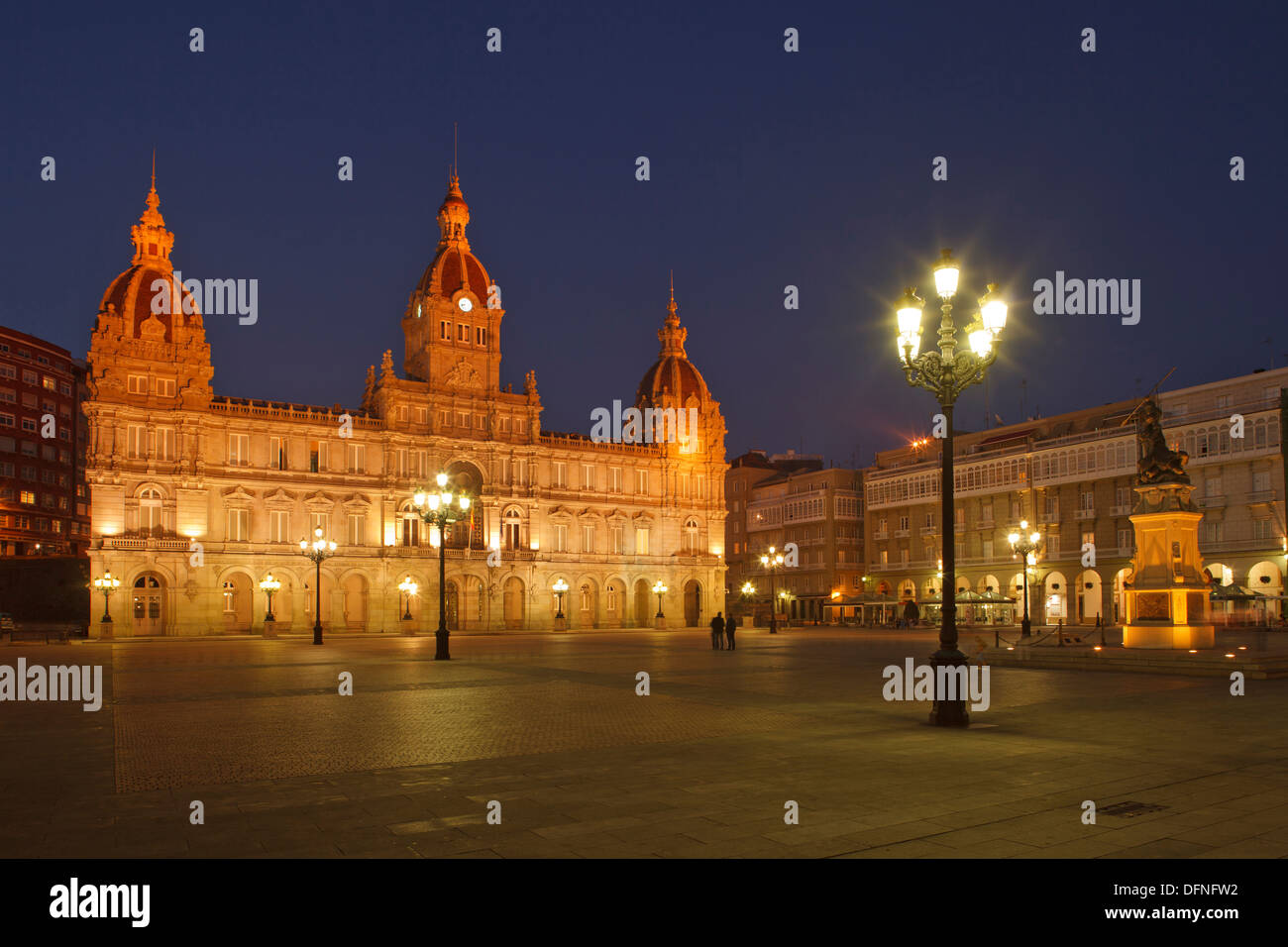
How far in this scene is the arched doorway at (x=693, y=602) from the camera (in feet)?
286

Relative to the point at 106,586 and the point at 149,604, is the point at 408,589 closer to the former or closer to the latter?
the point at 149,604

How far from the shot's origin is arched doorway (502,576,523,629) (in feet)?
255

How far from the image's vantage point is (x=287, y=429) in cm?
7081

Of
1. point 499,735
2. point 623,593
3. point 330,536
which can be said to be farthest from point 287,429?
point 499,735

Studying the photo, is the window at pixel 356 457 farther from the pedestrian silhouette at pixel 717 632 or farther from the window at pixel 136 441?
the pedestrian silhouette at pixel 717 632

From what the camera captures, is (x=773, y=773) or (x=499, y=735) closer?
(x=773, y=773)

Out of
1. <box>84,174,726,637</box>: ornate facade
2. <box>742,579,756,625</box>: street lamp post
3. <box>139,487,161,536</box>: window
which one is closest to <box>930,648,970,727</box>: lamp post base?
<box>84,174,726,637</box>: ornate facade

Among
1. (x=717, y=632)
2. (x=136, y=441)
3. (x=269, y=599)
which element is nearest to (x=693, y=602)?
(x=269, y=599)

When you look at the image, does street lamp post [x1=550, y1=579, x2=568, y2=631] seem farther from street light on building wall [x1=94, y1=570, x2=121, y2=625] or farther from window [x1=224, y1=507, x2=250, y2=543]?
A: street light on building wall [x1=94, y1=570, x2=121, y2=625]

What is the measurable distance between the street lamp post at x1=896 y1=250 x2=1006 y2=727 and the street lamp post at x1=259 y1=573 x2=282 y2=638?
1979 inches

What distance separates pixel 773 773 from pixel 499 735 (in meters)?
5.00

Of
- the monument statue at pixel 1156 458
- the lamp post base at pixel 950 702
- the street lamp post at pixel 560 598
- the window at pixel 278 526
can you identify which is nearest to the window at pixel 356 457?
the window at pixel 278 526

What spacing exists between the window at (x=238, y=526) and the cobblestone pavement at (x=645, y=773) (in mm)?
48146
